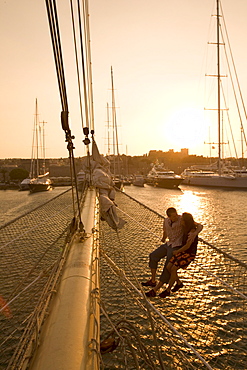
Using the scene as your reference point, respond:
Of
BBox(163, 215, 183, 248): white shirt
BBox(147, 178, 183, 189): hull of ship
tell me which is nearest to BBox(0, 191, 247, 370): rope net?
BBox(163, 215, 183, 248): white shirt

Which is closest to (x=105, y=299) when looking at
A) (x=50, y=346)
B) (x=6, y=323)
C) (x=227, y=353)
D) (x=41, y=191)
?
(x=6, y=323)

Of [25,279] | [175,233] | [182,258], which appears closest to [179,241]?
[175,233]

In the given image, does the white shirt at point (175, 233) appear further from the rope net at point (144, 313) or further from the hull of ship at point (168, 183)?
the hull of ship at point (168, 183)

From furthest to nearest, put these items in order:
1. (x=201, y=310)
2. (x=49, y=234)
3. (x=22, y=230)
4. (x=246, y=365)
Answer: (x=22, y=230) < (x=49, y=234) < (x=201, y=310) < (x=246, y=365)

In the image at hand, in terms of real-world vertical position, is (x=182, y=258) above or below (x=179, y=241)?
below

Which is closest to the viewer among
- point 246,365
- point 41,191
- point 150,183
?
point 246,365

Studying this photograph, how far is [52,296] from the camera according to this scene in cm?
229

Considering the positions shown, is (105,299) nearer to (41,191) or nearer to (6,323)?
(6,323)

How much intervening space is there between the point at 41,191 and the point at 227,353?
4310cm

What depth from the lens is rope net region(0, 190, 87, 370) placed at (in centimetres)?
230

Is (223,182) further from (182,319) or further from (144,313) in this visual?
(144,313)

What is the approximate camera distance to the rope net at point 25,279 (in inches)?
90.7

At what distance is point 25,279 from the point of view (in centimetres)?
318

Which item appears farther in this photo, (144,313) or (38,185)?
(38,185)
